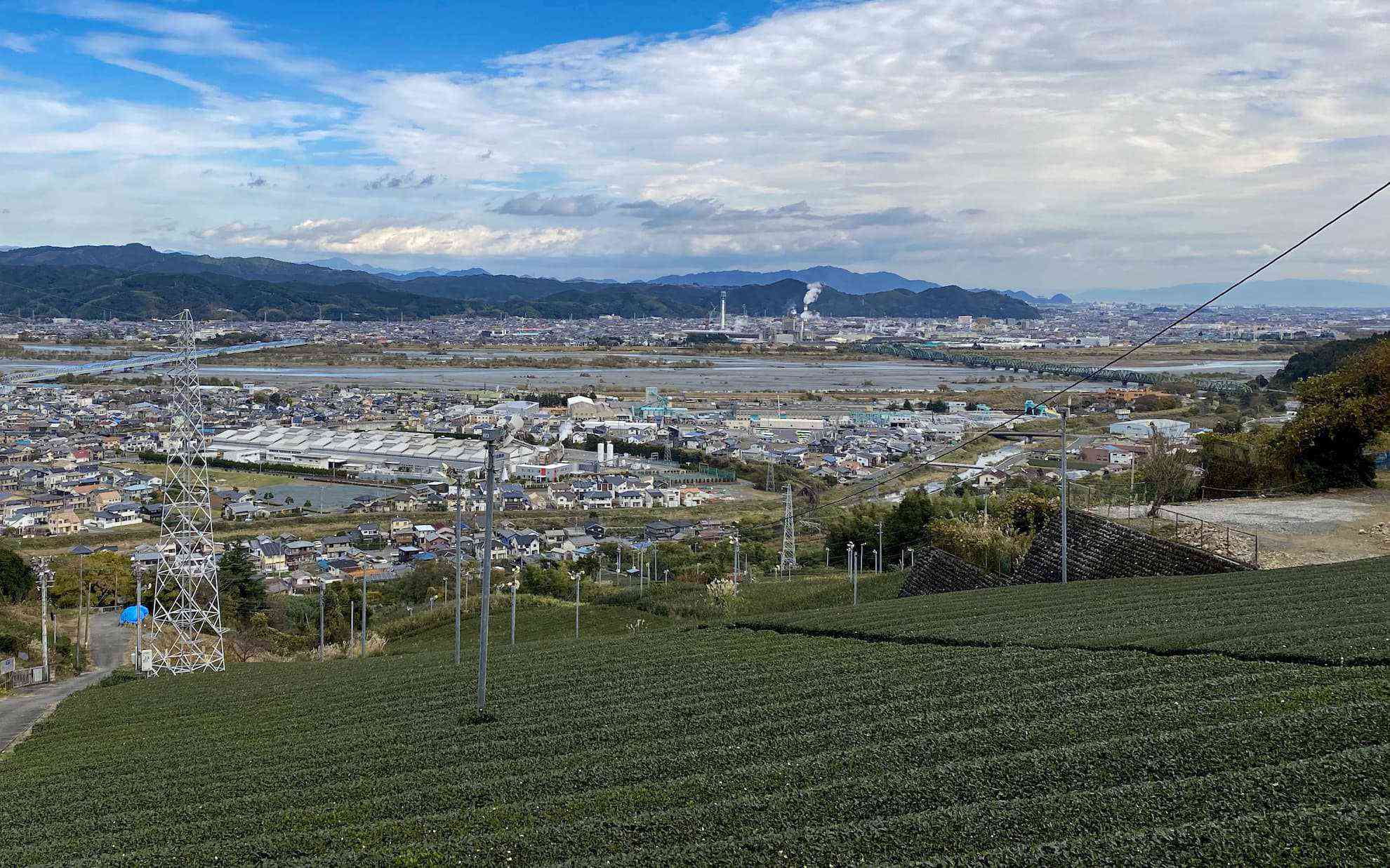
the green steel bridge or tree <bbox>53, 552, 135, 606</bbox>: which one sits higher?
the green steel bridge

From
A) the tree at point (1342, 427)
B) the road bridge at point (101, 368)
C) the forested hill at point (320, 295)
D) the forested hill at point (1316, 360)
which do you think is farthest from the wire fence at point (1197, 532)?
the forested hill at point (320, 295)

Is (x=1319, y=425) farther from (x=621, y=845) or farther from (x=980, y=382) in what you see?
(x=980, y=382)

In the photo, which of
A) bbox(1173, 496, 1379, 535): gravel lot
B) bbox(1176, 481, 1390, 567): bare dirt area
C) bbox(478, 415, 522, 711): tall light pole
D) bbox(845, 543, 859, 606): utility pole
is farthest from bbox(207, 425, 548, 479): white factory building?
bbox(478, 415, 522, 711): tall light pole

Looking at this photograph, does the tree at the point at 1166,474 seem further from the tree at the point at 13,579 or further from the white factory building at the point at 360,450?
the white factory building at the point at 360,450

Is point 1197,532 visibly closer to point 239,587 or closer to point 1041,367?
point 239,587

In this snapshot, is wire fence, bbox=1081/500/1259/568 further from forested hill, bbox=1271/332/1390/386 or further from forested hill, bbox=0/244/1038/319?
forested hill, bbox=0/244/1038/319

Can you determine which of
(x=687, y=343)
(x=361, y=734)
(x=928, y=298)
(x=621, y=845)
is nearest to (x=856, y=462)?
(x=361, y=734)
